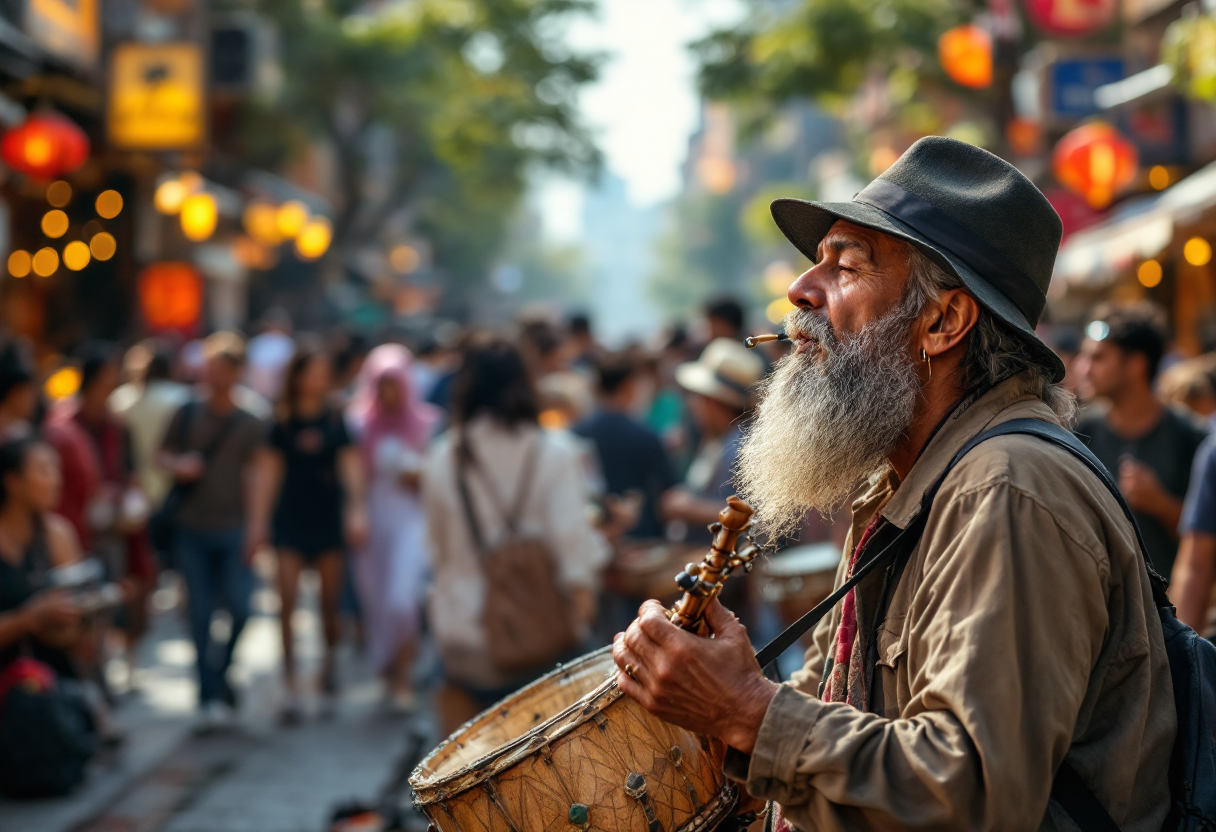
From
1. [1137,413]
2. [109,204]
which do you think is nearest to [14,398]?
[1137,413]

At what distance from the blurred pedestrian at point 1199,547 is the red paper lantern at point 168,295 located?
1799cm

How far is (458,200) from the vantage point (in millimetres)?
36469

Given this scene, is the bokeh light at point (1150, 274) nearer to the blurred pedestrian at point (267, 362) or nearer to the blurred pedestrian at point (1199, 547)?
the blurred pedestrian at point (267, 362)

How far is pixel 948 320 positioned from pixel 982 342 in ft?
0.22

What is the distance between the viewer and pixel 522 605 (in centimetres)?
517

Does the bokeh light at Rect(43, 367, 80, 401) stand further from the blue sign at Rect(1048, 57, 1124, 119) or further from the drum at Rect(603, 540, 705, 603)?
the blue sign at Rect(1048, 57, 1124, 119)

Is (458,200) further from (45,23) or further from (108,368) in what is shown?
(108,368)

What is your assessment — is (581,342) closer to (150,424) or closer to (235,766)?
(150,424)

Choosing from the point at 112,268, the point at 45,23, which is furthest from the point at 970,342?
the point at 112,268

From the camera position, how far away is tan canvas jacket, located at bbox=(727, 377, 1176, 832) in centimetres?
178

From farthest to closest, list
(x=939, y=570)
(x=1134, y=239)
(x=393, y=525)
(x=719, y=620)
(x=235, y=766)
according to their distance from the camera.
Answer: (x=1134, y=239), (x=393, y=525), (x=235, y=766), (x=719, y=620), (x=939, y=570)

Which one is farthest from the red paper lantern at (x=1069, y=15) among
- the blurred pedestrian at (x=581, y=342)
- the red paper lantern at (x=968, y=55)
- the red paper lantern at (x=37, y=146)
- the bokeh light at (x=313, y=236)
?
the bokeh light at (x=313, y=236)

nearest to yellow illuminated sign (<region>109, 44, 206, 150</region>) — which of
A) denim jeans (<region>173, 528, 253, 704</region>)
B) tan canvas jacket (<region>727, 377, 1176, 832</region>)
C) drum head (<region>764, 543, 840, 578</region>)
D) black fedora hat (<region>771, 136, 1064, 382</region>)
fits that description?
denim jeans (<region>173, 528, 253, 704</region>)

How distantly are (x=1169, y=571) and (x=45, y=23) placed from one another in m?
11.3
